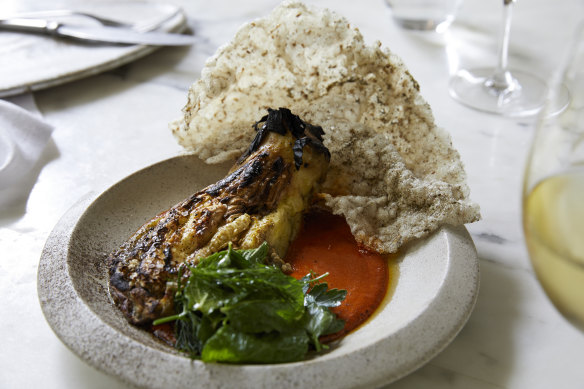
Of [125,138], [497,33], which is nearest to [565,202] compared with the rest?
[125,138]

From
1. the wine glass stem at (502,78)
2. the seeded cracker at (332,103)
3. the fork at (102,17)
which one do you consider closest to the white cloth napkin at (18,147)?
the seeded cracker at (332,103)

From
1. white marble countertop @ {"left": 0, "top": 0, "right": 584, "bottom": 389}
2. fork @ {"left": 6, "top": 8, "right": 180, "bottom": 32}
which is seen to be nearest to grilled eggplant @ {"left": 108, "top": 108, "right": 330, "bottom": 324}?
white marble countertop @ {"left": 0, "top": 0, "right": 584, "bottom": 389}

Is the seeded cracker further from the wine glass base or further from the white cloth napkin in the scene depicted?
the wine glass base

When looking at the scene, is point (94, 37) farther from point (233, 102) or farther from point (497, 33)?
point (497, 33)

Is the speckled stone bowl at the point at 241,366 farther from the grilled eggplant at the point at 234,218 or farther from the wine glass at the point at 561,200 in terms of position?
the wine glass at the point at 561,200

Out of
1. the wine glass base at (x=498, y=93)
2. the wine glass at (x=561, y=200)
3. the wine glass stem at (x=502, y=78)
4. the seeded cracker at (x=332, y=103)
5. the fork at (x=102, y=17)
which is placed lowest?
the wine glass base at (x=498, y=93)

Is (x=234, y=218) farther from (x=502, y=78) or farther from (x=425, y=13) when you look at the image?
(x=425, y=13)
